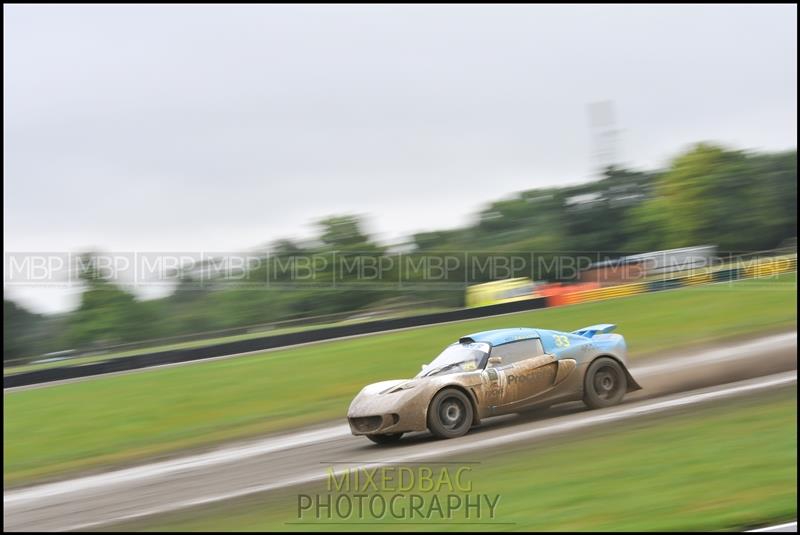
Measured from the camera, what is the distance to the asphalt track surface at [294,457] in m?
7.59

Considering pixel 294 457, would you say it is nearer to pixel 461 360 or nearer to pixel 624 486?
pixel 461 360

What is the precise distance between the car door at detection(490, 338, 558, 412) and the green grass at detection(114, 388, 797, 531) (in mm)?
710

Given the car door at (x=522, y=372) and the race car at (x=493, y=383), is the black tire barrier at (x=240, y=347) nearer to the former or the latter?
the race car at (x=493, y=383)

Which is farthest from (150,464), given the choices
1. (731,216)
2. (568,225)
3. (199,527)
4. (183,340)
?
(731,216)

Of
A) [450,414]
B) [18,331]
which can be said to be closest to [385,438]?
[450,414]

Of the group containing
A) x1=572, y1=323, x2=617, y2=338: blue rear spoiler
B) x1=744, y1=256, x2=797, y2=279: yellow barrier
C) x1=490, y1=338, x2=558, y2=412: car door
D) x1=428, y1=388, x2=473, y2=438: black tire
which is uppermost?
x1=744, y1=256, x2=797, y2=279: yellow barrier

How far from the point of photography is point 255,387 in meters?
12.3

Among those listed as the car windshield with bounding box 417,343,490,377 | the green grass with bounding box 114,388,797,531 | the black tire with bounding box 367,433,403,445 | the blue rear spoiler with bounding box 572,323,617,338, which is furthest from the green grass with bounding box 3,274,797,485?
the green grass with bounding box 114,388,797,531

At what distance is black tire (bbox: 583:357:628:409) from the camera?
8.96 meters

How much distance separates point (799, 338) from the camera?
1277 centimetres

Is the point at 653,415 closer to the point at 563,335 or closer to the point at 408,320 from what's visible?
A: the point at 563,335

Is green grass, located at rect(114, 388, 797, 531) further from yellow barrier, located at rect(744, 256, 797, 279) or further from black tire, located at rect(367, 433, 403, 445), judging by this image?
yellow barrier, located at rect(744, 256, 797, 279)

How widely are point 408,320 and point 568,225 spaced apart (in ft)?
70.6

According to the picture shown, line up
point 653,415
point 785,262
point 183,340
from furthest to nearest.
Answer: point 785,262
point 183,340
point 653,415
